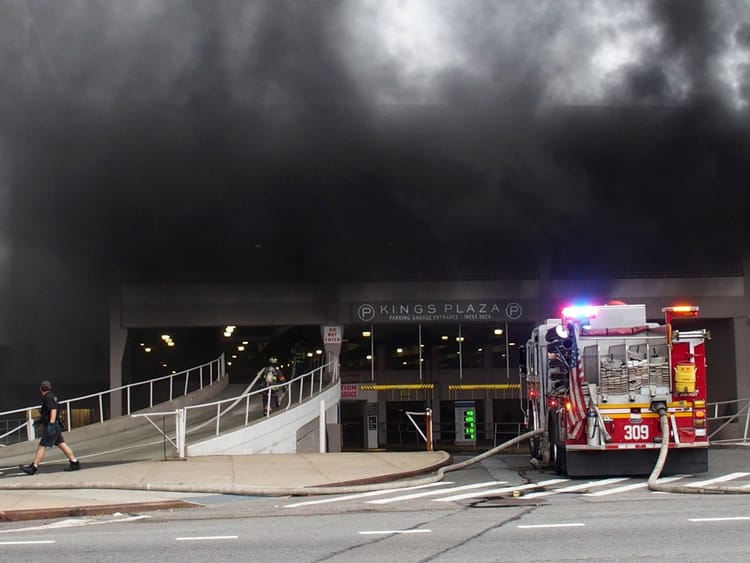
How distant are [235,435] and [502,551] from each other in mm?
8412

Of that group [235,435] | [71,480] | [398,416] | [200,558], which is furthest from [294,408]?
[398,416]

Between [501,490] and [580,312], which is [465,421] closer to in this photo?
[580,312]

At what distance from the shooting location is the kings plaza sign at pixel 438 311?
22078 millimetres

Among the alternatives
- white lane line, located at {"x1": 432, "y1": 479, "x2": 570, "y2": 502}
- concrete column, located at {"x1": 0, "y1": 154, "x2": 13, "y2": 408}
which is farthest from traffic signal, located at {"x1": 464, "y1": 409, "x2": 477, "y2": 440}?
white lane line, located at {"x1": 432, "y1": 479, "x2": 570, "y2": 502}

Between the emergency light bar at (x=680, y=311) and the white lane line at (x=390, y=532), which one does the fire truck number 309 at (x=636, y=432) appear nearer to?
the emergency light bar at (x=680, y=311)

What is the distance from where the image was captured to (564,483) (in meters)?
10.4

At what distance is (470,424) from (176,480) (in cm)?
1844

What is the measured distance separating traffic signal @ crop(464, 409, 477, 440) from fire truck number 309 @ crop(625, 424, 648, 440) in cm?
1633

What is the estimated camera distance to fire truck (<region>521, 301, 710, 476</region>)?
33.8ft

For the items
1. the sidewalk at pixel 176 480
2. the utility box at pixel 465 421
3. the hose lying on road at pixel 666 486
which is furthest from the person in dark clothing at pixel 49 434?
the utility box at pixel 465 421

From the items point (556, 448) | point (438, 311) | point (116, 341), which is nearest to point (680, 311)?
point (556, 448)

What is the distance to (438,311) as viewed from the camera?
72.5ft

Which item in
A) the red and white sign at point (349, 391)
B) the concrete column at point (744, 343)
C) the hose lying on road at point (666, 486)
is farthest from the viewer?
the red and white sign at point (349, 391)

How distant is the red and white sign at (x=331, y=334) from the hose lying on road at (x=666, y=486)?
40.6 ft
